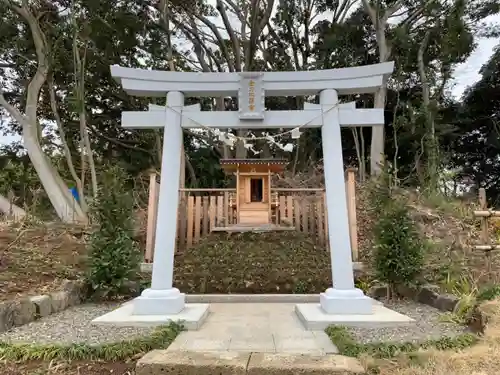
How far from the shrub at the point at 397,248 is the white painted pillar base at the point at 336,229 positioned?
78cm

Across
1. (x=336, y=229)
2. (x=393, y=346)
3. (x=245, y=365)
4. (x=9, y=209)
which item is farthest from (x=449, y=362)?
(x=9, y=209)

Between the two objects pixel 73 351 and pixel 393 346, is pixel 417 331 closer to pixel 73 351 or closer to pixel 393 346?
pixel 393 346

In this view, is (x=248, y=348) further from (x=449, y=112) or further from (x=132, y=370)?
(x=449, y=112)

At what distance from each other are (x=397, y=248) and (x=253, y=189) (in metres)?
2.78

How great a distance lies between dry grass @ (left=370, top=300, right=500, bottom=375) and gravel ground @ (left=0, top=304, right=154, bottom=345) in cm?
199

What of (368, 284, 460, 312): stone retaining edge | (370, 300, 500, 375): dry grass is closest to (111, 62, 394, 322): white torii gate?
(368, 284, 460, 312): stone retaining edge

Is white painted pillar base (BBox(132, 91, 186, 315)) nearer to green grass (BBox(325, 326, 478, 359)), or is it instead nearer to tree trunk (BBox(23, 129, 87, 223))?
green grass (BBox(325, 326, 478, 359))

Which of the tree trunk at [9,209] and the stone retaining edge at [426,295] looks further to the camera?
the tree trunk at [9,209]

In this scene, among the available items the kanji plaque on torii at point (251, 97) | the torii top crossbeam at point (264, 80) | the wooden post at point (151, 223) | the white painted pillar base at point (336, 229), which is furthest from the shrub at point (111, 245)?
the white painted pillar base at point (336, 229)

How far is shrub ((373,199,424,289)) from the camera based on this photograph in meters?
4.72

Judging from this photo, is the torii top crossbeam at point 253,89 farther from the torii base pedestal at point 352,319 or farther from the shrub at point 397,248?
the torii base pedestal at point 352,319

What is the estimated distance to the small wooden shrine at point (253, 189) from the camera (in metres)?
6.59

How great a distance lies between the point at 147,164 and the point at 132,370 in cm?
1344

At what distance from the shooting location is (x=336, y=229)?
4.25 m
